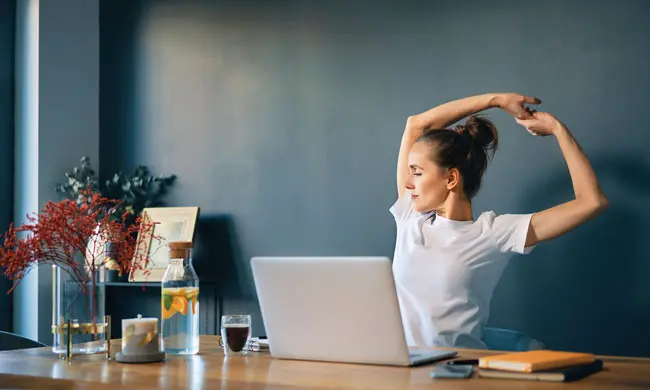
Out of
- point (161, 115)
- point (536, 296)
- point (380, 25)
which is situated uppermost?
point (380, 25)

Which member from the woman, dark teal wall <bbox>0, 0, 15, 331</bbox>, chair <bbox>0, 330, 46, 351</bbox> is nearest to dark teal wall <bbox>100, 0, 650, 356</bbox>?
the woman

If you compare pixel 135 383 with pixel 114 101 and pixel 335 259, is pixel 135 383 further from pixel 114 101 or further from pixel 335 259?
pixel 114 101

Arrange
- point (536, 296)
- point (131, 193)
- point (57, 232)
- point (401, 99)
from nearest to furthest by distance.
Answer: point (57, 232)
point (536, 296)
point (401, 99)
point (131, 193)

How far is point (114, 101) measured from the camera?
445 centimetres

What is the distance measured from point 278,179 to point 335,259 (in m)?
2.16

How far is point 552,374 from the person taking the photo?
1.58 metres

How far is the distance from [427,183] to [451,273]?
36cm

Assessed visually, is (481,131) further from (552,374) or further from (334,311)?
(552,374)

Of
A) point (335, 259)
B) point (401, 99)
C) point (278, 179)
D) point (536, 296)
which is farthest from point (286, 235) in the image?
point (335, 259)

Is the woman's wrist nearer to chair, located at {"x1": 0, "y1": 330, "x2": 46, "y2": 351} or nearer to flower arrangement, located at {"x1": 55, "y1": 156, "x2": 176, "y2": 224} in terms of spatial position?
flower arrangement, located at {"x1": 55, "y1": 156, "x2": 176, "y2": 224}

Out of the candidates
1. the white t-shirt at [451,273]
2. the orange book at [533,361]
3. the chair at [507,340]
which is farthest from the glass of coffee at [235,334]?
the chair at [507,340]

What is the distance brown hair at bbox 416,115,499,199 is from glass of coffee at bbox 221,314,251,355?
45.3 inches

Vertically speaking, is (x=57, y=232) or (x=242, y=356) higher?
(x=57, y=232)

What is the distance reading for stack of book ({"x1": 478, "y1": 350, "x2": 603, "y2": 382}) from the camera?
159 centimetres
